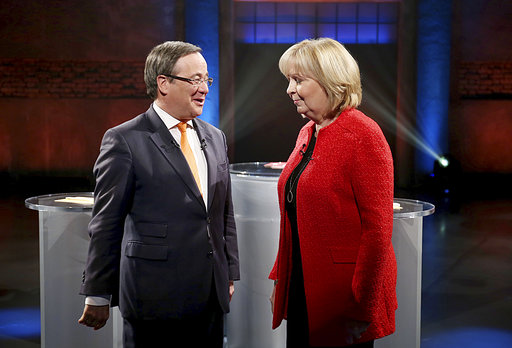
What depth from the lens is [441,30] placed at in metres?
9.09

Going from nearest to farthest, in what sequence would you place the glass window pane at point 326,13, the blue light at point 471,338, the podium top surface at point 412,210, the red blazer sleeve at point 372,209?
1. the red blazer sleeve at point 372,209
2. the podium top surface at point 412,210
3. the blue light at point 471,338
4. the glass window pane at point 326,13

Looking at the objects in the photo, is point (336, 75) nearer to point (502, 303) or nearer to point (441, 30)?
point (502, 303)

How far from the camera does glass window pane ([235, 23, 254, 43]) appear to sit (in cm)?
938

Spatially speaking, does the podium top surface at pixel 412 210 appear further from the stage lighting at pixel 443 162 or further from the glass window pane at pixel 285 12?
the glass window pane at pixel 285 12

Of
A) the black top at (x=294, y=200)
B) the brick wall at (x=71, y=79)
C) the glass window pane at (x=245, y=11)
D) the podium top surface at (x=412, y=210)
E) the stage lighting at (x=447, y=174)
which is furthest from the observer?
the brick wall at (x=71, y=79)

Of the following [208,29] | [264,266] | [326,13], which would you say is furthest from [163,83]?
[326,13]

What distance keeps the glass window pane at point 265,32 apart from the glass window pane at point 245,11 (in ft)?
0.62

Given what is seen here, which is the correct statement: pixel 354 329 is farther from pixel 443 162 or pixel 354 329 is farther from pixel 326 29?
pixel 326 29

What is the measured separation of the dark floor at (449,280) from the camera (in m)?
3.50

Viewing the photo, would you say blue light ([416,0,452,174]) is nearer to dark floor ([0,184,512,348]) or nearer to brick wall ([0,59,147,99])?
dark floor ([0,184,512,348])

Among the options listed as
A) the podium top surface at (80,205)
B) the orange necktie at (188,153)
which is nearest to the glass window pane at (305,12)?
the podium top surface at (80,205)

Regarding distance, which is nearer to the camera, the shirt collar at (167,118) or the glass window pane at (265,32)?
the shirt collar at (167,118)

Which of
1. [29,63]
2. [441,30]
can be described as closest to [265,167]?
[441,30]

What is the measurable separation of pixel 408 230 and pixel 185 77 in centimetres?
132
